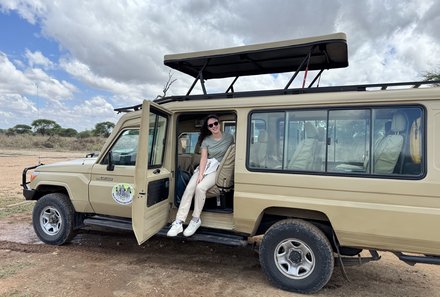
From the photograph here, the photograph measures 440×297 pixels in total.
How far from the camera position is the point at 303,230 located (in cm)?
405

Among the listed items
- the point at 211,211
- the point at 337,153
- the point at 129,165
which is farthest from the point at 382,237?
the point at 129,165

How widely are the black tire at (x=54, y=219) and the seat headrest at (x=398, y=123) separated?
4645 mm

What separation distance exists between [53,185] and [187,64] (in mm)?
2842

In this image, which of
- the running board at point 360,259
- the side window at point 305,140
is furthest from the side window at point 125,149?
the running board at point 360,259

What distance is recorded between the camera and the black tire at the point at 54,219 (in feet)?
17.7

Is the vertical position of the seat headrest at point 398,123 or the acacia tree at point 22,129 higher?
the acacia tree at point 22,129

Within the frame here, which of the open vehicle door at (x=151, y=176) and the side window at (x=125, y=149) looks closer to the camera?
A: the open vehicle door at (x=151, y=176)

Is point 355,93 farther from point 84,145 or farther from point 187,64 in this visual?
point 84,145

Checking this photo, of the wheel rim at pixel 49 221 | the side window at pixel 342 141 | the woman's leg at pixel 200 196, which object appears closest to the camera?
the side window at pixel 342 141

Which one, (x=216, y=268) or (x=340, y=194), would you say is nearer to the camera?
(x=340, y=194)

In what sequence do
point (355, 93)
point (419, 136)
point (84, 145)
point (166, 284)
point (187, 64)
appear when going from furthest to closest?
point (84, 145)
point (187, 64)
point (166, 284)
point (355, 93)
point (419, 136)

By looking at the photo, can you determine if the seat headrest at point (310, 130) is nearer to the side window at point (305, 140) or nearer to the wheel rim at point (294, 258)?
the side window at point (305, 140)

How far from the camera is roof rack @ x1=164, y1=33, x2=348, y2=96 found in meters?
4.46

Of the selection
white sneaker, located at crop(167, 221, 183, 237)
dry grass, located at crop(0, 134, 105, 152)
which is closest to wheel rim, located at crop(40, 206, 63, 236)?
white sneaker, located at crop(167, 221, 183, 237)
